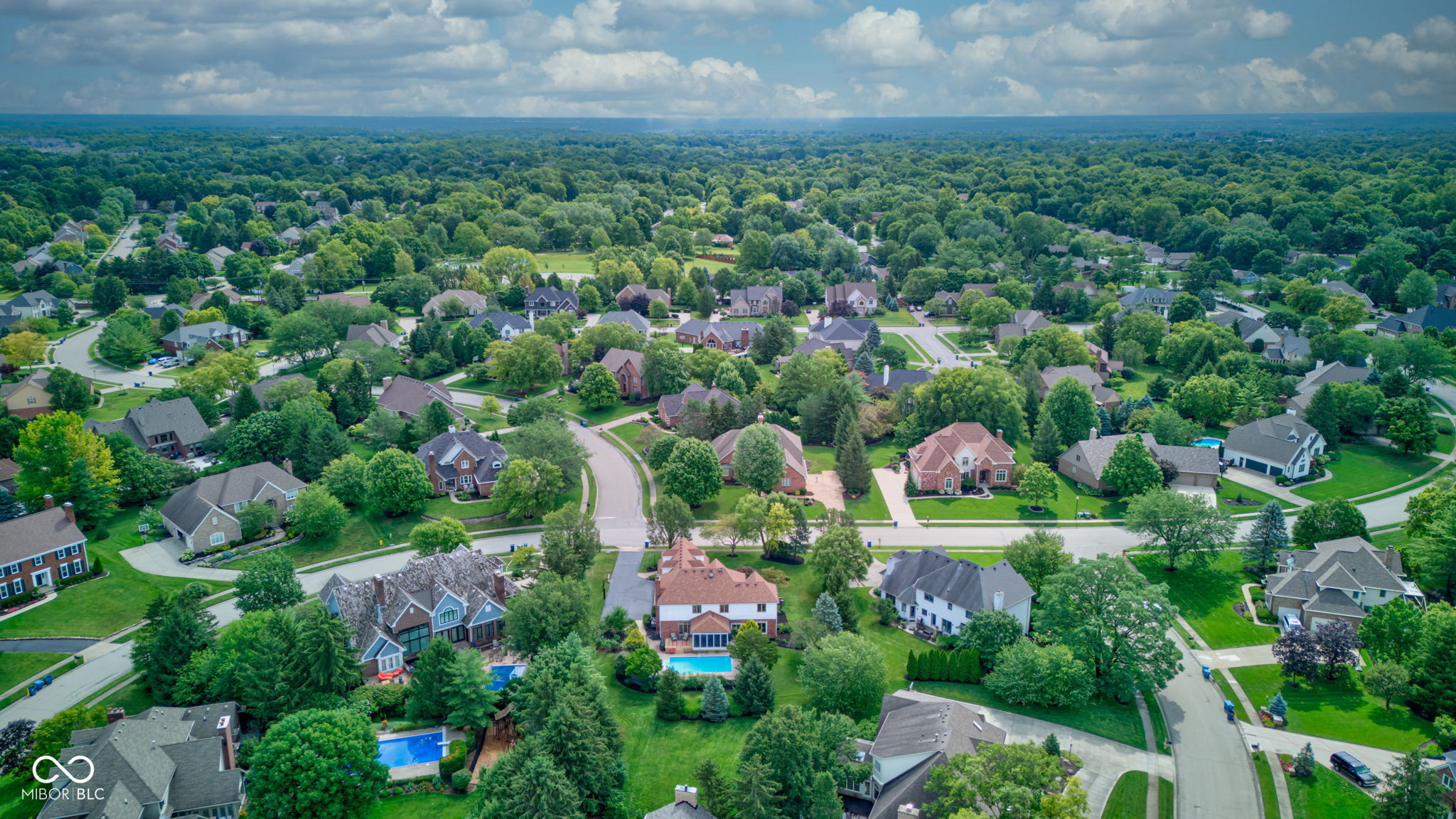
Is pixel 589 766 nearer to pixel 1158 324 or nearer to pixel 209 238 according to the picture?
pixel 1158 324

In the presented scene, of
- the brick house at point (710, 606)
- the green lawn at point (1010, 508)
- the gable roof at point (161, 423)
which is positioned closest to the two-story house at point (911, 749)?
the brick house at point (710, 606)

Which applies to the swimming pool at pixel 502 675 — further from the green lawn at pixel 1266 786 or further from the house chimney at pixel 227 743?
the green lawn at pixel 1266 786

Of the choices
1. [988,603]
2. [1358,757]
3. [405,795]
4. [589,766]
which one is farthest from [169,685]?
[1358,757]

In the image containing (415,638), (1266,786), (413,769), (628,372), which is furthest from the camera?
(628,372)

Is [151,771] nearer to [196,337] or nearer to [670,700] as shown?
[670,700]

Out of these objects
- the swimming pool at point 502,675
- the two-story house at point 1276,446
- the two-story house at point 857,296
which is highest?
the two-story house at point 857,296

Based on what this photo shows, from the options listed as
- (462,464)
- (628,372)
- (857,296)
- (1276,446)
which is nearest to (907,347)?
(857,296)
